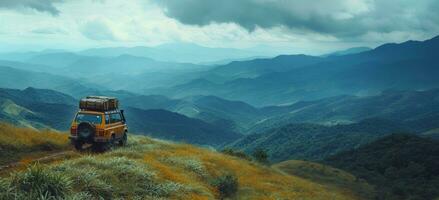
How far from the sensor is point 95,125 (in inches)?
1044

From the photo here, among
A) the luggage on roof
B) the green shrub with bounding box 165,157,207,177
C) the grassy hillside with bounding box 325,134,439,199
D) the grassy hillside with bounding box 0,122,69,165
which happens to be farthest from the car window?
the grassy hillside with bounding box 325,134,439,199

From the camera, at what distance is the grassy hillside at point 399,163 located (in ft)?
327

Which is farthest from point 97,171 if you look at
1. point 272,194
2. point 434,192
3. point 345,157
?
point 345,157

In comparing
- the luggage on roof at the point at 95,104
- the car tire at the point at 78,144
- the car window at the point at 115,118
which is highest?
the luggage on roof at the point at 95,104

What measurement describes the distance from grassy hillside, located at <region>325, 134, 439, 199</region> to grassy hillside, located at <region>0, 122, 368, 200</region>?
62488mm

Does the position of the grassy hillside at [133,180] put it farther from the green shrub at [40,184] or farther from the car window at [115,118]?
the car window at [115,118]

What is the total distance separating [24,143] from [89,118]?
157 inches

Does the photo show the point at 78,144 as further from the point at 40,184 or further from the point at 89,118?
the point at 40,184

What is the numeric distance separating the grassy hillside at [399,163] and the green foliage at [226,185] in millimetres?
64498

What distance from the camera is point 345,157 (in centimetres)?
16825

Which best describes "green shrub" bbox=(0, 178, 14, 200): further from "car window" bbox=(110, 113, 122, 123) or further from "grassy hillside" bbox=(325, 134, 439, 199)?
"grassy hillside" bbox=(325, 134, 439, 199)

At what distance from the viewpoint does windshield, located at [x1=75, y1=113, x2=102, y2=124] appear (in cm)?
2680

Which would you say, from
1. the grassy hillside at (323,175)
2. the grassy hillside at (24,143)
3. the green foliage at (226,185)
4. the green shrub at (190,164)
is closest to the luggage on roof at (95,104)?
the grassy hillside at (24,143)

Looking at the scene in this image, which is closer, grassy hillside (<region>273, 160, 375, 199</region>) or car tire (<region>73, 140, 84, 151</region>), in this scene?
car tire (<region>73, 140, 84, 151</region>)
